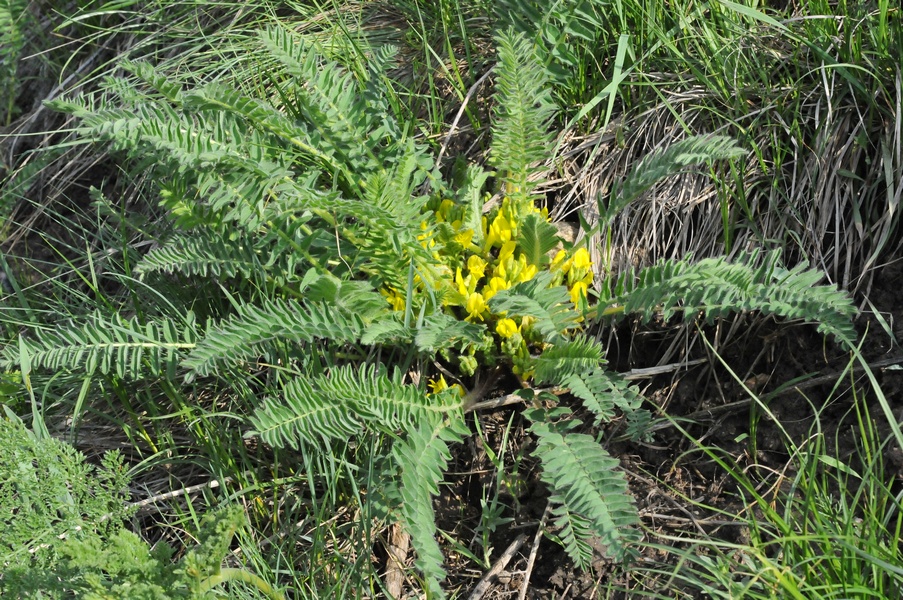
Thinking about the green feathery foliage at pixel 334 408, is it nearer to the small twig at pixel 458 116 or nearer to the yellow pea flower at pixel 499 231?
the yellow pea flower at pixel 499 231

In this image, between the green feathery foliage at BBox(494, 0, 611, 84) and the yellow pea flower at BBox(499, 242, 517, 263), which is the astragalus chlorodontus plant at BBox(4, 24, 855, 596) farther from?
the green feathery foliage at BBox(494, 0, 611, 84)

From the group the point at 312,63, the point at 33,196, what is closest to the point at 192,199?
the point at 312,63

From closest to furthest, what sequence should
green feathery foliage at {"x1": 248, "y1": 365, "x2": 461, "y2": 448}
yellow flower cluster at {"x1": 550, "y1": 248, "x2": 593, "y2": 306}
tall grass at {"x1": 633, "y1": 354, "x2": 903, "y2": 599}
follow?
1. tall grass at {"x1": 633, "y1": 354, "x2": 903, "y2": 599}
2. green feathery foliage at {"x1": 248, "y1": 365, "x2": 461, "y2": 448}
3. yellow flower cluster at {"x1": 550, "y1": 248, "x2": 593, "y2": 306}

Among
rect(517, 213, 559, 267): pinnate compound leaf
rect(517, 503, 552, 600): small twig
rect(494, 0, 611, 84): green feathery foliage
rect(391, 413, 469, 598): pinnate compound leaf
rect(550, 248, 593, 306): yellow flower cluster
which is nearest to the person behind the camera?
rect(391, 413, 469, 598): pinnate compound leaf

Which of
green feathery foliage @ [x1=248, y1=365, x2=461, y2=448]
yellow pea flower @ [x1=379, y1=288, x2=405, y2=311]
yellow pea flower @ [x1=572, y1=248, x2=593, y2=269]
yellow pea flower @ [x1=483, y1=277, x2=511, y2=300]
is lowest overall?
green feathery foliage @ [x1=248, y1=365, x2=461, y2=448]

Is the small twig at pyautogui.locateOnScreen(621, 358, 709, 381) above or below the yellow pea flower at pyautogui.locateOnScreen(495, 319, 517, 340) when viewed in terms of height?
below

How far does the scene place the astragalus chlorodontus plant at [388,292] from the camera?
1.89m

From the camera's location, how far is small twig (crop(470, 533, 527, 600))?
201 cm

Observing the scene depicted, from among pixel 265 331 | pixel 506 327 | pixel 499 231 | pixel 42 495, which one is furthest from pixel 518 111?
pixel 42 495

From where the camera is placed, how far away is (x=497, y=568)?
2.03m

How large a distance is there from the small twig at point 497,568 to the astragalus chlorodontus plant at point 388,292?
13 centimetres

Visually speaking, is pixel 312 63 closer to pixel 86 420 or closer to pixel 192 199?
pixel 192 199

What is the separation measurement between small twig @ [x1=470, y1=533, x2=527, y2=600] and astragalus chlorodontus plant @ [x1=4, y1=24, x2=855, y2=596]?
0.13 metres

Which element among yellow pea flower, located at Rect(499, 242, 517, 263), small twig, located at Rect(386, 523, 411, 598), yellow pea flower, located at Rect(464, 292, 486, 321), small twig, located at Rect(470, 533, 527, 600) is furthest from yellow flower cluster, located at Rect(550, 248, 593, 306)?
small twig, located at Rect(386, 523, 411, 598)
